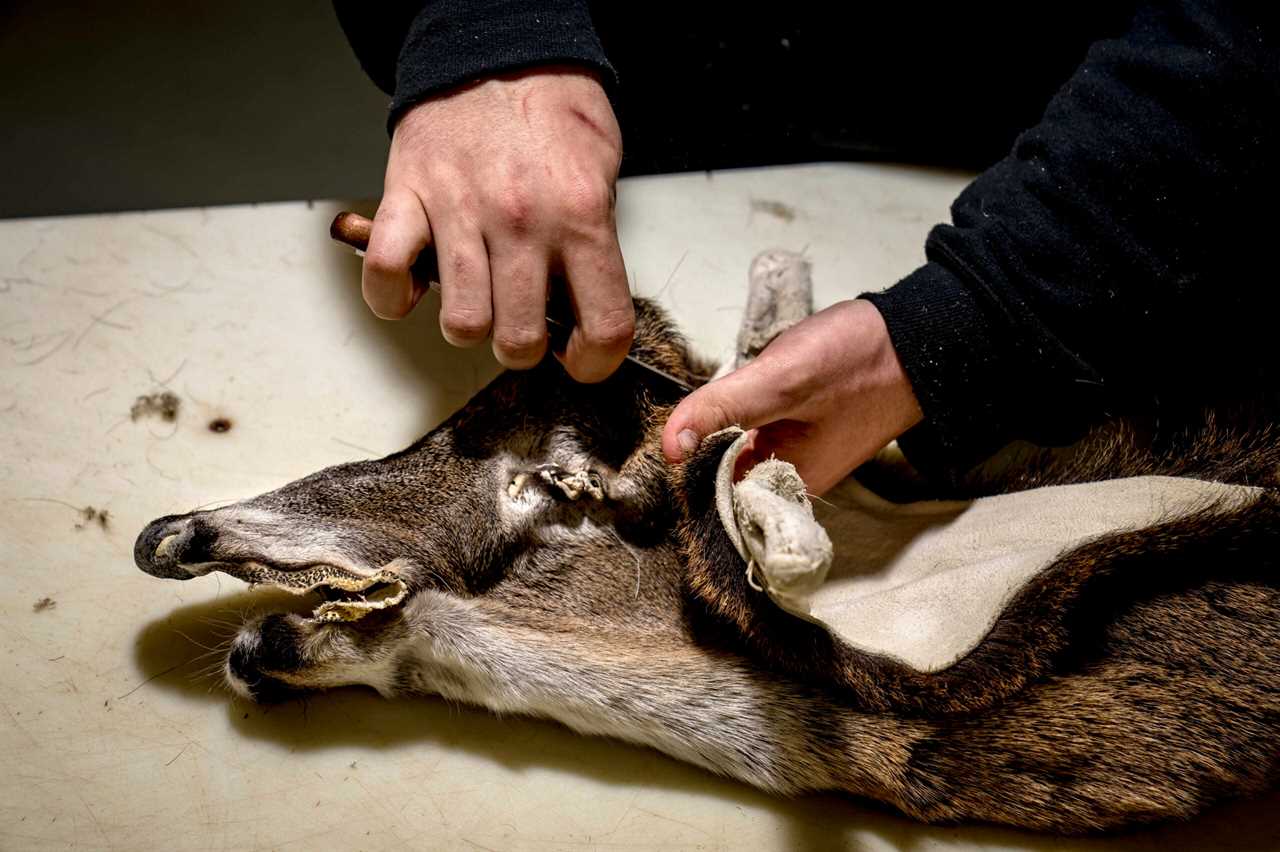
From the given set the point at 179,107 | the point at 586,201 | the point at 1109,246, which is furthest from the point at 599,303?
the point at 179,107

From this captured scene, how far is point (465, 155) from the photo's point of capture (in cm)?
143

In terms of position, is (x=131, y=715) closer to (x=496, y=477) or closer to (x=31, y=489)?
(x=31, y=489)

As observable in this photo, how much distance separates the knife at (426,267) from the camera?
1437 millimetres

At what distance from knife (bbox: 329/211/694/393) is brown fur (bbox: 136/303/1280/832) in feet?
0.45

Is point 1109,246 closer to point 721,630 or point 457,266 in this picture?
point 721,630

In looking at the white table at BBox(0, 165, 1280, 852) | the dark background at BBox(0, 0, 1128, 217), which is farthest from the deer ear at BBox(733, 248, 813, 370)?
the dark background at BBox(0, 0, 1128, 217)

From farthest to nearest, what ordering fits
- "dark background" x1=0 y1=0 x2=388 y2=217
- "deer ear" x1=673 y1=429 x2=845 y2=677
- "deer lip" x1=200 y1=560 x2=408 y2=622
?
"dark background" x1=0 y1=0 x2=388 y2=217 → "deer lip" x1=200 y1=560 x2=408 y2=622 → "deer ear" x1=673 y1=429 x2=845 y2=677

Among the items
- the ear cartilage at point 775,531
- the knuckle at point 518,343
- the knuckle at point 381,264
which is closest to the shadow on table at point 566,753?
the ear cartilage at point 775,531

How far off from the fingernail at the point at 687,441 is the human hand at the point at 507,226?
0.18m

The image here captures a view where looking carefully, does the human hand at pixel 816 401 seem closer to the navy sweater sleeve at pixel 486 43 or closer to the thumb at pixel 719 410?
the thumb at pixel 719 410

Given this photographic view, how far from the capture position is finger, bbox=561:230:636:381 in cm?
141

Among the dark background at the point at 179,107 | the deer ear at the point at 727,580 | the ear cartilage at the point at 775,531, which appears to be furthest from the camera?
the dark background at the point at 179,107

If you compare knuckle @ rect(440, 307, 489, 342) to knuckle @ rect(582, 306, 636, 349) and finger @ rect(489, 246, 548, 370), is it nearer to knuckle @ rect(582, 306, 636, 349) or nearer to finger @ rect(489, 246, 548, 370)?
finger @ rect(489, 246, 548, 370)

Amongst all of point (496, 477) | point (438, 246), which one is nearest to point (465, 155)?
point (438, 246)
